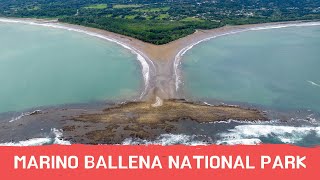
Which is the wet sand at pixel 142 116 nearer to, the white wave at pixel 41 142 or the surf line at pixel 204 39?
the white wave at pixel 41 142

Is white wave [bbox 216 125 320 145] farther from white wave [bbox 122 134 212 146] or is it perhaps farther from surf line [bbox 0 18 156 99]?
surf line [bbox 0 18 156 99]

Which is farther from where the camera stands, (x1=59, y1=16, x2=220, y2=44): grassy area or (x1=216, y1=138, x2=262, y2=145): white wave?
(x1=59, y1=16, x2=220, y2=44): grassy area

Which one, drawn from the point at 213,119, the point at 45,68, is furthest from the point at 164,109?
the point at 45,68

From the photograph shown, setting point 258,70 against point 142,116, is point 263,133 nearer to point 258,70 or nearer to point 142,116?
point 142,116

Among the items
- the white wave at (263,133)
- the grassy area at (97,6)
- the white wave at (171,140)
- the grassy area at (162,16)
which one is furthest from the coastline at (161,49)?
the grassy area at (97,6)

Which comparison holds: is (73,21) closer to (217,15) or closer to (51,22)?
(51,22)

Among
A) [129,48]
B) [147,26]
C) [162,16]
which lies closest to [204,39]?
[147,26]

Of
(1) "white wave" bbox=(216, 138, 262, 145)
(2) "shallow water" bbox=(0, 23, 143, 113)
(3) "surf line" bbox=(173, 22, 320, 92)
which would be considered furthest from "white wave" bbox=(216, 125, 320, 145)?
(2) "shallow water" bbox=(0, 23, 143, 113)
